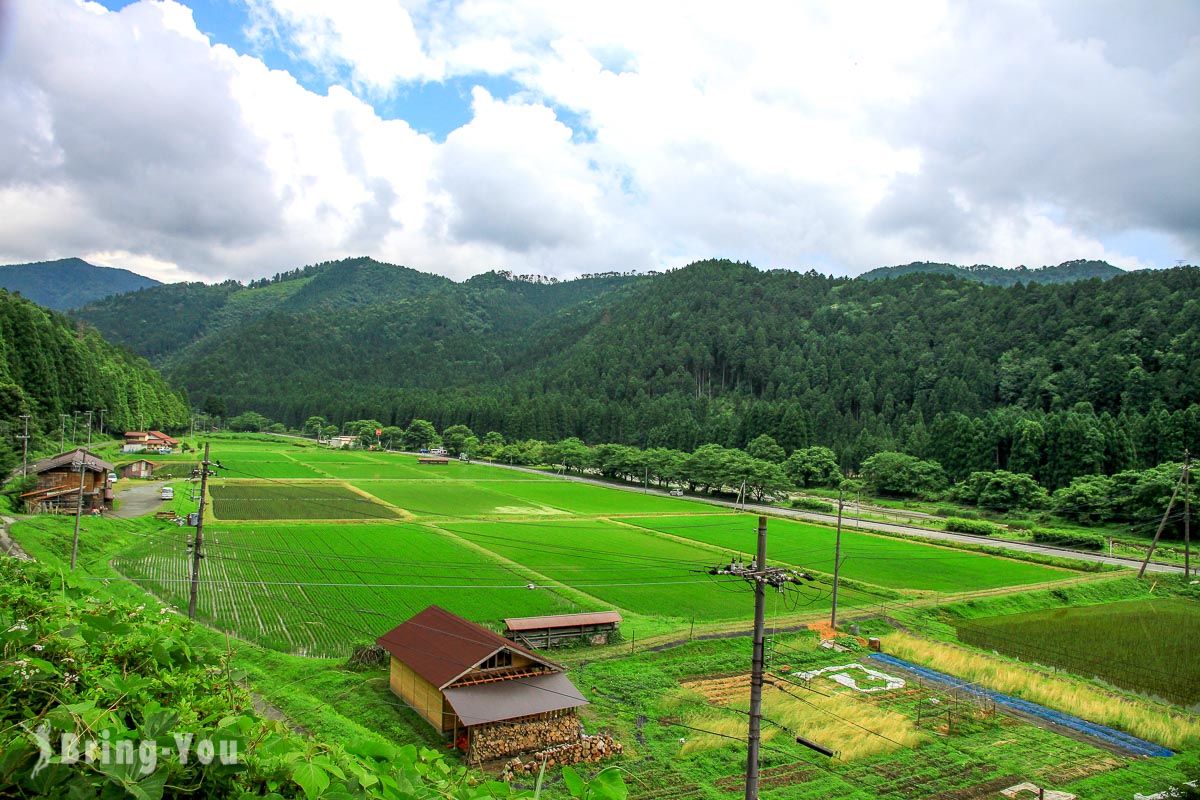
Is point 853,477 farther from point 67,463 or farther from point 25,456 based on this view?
point 25,456

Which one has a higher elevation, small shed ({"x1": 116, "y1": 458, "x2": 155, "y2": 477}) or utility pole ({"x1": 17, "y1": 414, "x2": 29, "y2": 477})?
utility pole ({"x1": 17, "y1": 414, "x2": 29, "y2": 477})

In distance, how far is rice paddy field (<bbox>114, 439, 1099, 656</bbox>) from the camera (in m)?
24.2

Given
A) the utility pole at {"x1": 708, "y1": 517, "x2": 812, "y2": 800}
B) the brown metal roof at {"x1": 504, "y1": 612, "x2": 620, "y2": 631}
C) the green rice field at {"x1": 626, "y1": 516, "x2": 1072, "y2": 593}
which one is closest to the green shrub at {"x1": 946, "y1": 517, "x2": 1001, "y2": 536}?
the green rice field at {"x1": 626, "y1": 516, "x2": 1072, "y2": 593}

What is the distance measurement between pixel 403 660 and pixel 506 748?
3.58 m

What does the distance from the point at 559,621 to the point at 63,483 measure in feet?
101

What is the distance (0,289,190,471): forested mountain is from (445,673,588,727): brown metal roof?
3761cm

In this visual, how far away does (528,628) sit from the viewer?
2061 centimetres

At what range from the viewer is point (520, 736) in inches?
577

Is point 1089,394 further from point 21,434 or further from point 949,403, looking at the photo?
point 21,434

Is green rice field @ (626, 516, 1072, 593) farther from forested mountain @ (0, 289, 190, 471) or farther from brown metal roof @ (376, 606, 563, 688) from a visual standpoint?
forested mountain @ (0, 289, 190, 471)

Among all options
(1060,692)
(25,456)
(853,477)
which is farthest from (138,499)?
(853,477)

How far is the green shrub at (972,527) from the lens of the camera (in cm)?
4675

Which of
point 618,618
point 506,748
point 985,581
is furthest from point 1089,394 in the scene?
point 506,748

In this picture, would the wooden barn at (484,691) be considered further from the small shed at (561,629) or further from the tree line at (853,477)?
the tree line at (853,477)
